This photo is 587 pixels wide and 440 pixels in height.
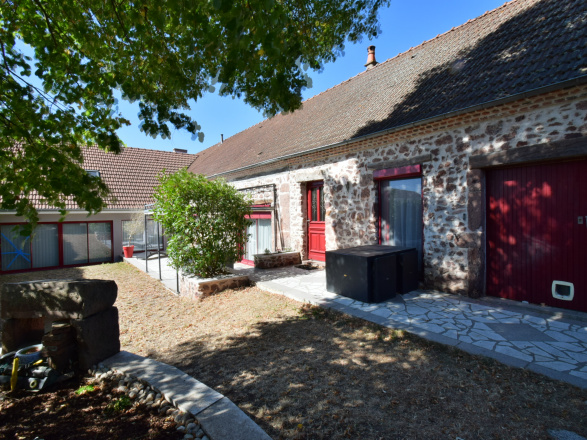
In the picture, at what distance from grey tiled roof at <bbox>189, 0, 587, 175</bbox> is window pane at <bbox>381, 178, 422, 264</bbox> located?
1.38 metres

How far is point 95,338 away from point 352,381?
289 cm

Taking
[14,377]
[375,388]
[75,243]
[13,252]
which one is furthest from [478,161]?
[13,252]

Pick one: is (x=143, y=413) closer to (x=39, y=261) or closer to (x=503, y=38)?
(x=503, y=38)

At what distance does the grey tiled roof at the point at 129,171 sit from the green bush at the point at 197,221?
8039mm

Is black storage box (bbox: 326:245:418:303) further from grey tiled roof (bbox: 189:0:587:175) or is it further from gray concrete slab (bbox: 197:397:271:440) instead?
gray concrete slab (bbox: 197:397:271:440)

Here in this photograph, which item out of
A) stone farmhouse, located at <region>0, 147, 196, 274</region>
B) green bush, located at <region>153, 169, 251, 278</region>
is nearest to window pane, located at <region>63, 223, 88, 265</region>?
stone farmhouse, located at <region>0, 147, 196, 274</region>

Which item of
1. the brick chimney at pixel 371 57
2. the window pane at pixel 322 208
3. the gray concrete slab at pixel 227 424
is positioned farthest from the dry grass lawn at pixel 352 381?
the brick chimney at pixel 371 57

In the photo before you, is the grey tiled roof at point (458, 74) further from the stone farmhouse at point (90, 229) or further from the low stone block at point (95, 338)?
the stone farmhouse at point (90, 229)

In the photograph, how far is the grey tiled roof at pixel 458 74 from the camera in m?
5.00

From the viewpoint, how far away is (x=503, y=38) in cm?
648

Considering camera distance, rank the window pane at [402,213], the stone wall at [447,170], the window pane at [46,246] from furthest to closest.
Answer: the window pane at [46,246], the window pane at [402,213], the stone wall at [447,170]

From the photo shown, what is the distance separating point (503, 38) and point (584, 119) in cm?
330

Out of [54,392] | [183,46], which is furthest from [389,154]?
[54,392]

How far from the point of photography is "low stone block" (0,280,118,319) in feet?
10.9
